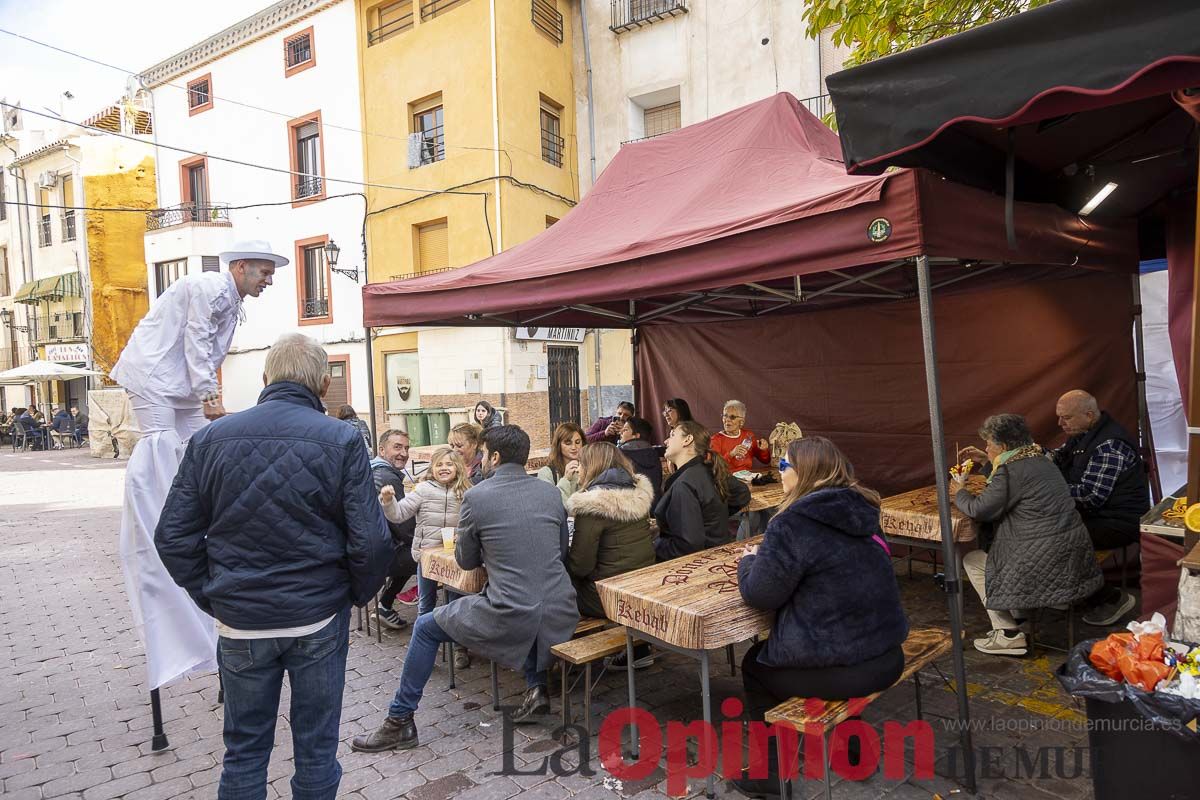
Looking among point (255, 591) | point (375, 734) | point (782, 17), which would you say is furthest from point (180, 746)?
point (782, 17)

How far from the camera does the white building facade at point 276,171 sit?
1720 centimetres

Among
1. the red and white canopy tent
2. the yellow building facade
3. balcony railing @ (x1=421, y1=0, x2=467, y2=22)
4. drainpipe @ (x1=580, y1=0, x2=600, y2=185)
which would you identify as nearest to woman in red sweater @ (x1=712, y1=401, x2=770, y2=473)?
the red and white canopy tent

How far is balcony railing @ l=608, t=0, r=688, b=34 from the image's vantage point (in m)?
14.9

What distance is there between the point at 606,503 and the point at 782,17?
13.3 m

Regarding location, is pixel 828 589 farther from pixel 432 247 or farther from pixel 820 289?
pixel 432 247

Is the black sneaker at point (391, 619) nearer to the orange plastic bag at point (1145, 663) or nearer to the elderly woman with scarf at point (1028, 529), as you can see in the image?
the elderly woman with scarf at point (1028, 529)

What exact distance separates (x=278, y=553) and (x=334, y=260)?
15679 mm

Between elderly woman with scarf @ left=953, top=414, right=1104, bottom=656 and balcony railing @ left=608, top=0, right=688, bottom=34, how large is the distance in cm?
1377

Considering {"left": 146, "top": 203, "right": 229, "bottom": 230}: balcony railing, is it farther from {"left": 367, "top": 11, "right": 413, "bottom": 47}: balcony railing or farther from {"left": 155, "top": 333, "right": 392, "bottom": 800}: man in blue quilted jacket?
{"left": 155, "top": 333, "right": 392, "bottom": 800}: man in blue quilted jacket

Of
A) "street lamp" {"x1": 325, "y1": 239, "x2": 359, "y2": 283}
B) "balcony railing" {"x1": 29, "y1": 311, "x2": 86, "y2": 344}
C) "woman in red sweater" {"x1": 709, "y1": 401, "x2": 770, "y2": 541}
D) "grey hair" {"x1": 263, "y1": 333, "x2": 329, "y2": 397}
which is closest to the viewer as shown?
"grey hair" {"x1": 263, "y1": 333, "x2": 329, "y2": 397}

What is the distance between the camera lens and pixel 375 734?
334cm

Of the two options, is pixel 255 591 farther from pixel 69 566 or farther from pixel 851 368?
pixel 69 566

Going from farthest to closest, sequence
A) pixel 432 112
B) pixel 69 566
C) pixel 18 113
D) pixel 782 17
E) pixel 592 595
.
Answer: pixel 18 113 → pixel 432 112 → pixel 782 17 → pixel 69 566 → pixel 592 595

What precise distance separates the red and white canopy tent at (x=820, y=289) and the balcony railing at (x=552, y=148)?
964cm
